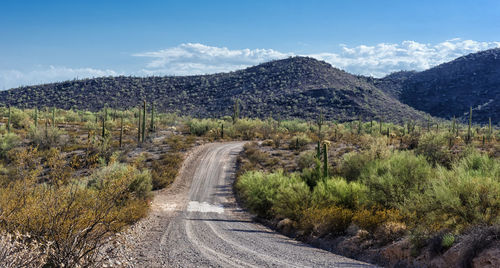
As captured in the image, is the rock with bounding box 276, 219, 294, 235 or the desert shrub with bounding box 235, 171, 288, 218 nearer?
the rock with bounding box 276, 219, 294, 235

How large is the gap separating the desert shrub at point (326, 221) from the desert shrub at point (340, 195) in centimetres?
109

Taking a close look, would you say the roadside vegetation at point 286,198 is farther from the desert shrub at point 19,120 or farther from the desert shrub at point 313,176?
the desert shrub at point 19,120


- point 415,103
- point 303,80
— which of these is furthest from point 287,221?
point 415,103

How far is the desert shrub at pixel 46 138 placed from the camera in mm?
35719

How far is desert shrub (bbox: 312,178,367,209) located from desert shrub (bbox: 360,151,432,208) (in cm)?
48

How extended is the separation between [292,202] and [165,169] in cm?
1531

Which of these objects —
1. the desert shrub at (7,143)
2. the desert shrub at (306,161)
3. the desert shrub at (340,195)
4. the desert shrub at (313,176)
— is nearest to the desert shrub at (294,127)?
the desert shrub at (306,161)

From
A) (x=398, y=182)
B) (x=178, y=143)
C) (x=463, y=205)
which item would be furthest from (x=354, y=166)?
(x=178, y=143)

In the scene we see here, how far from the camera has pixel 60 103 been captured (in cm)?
8600

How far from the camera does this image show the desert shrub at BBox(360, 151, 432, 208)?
44.3ft

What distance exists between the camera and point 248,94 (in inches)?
3511

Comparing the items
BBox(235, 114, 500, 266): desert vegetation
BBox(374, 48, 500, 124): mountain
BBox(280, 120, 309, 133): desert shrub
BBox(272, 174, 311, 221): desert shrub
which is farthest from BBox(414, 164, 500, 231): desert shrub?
BBox(374, 48, 500, 124): mountain

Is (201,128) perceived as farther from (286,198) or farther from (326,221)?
(326,221)

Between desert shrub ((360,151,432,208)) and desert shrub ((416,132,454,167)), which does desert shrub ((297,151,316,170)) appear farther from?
desert shrub ((360,151,432,208))
